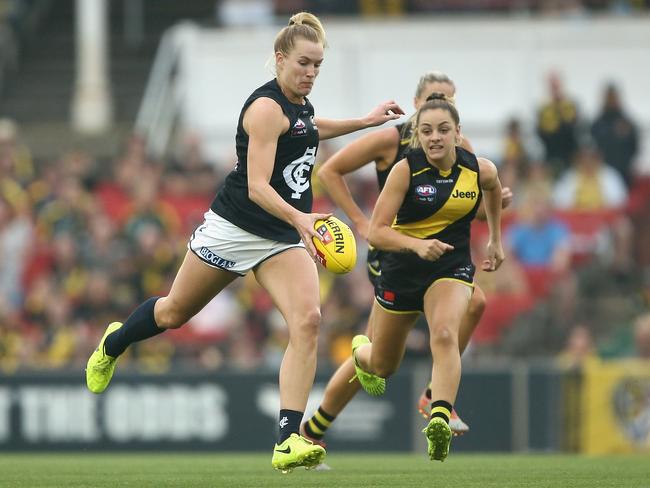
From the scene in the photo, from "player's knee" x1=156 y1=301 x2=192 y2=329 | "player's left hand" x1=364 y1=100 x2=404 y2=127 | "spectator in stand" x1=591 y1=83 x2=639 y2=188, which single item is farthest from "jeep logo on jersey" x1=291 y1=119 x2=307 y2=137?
"spectator in stand" x1=591 y1=83 x2=639 y2=188

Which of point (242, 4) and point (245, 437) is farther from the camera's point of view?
point (242, 4)

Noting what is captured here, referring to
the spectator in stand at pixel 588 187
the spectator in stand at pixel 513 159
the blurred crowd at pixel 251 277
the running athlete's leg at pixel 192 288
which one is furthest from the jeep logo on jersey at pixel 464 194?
the spectator in stand at pixel 588 187

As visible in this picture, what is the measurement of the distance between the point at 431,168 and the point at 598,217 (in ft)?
28.9

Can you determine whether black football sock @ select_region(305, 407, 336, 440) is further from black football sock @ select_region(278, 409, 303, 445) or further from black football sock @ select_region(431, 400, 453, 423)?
black football sock @ select_region(278, 409, 303, 445)

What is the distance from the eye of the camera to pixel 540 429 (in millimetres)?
15016

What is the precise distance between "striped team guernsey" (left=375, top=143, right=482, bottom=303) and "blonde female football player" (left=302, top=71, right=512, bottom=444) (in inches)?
13.4

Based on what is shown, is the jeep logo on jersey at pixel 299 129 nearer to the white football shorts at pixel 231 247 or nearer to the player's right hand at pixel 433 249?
the white football shorts at pixel 231 247

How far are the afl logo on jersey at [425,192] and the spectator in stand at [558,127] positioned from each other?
30.6ft

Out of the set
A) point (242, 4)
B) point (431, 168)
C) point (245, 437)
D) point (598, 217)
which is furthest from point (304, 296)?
point (242, 4)

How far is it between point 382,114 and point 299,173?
0.85 metres

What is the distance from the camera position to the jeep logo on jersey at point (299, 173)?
8.76 metres

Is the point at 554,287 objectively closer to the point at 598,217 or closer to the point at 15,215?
the point at 598,217

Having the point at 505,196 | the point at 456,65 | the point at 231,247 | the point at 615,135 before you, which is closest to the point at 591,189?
the point at 615,135

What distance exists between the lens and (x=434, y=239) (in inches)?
355
